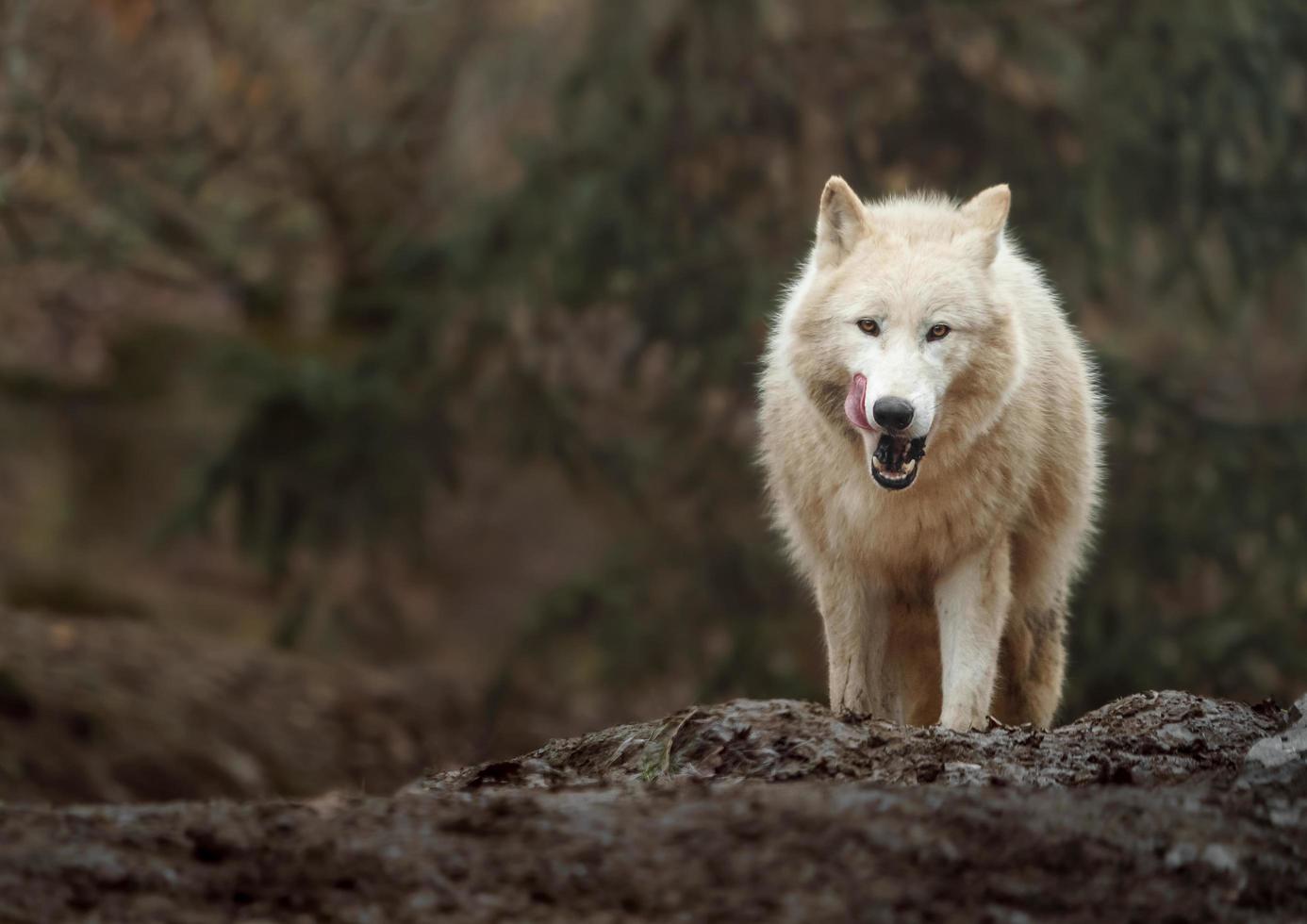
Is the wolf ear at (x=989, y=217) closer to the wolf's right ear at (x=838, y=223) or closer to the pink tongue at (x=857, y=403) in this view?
the wolf's right ear at (x=838, y=223)

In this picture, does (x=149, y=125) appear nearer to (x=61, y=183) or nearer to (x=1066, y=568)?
(x=61, y=183)

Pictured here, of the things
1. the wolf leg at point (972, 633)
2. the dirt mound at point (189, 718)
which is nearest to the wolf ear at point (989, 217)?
the wolf leg at point (972, 633)

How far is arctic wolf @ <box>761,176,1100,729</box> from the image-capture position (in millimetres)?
4645

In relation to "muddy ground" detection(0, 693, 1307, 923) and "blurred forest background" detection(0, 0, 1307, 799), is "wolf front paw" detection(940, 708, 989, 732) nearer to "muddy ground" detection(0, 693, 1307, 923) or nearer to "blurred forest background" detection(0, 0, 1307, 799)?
"muddy ground" detection(0, 693, 1307, 923)

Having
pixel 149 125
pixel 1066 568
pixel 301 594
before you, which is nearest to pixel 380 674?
pixel 301 594

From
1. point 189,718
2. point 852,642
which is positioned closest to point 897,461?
point 852,642

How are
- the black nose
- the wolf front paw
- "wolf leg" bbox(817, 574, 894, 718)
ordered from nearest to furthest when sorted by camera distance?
the black nose
the wolf front paw
"wolf leg" bbox(817, 574, 894, 718)

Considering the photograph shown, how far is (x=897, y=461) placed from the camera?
14.8 ft

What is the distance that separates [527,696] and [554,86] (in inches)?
167

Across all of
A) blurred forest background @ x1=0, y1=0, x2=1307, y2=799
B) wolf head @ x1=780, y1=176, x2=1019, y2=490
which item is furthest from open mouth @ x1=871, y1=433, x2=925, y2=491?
blurred forest background @ x1=0, y1=0, x2=1307, y2=799

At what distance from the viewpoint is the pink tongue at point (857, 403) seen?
180 inches

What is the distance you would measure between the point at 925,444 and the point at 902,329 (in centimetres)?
33

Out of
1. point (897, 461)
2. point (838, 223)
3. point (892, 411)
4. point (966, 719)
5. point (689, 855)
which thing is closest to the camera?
point (689, 855)

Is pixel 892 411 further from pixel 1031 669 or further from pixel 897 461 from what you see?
pixel 1031 669
